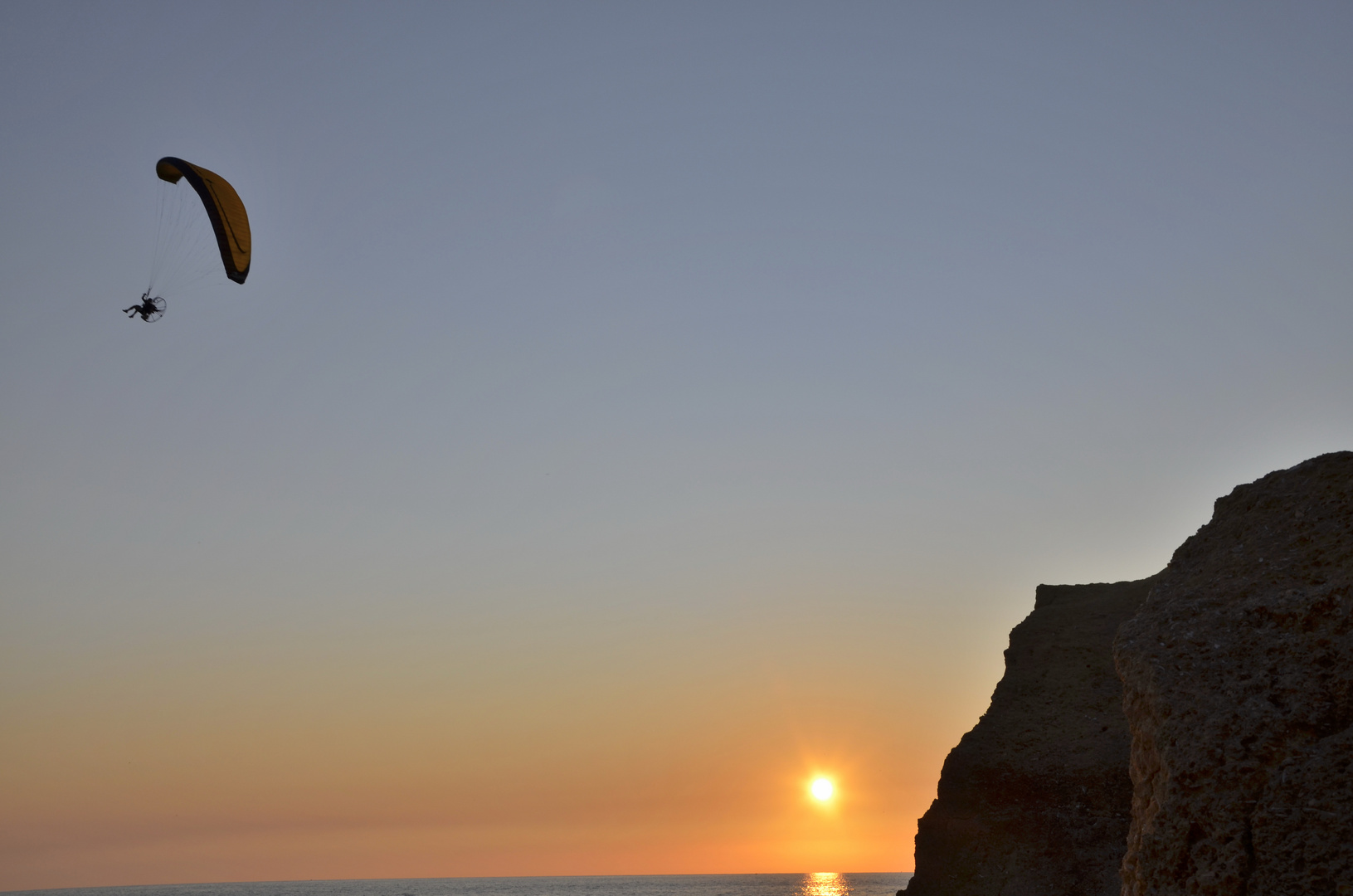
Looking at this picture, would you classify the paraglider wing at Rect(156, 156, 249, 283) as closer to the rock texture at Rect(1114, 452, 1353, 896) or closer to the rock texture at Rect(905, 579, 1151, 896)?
the rock texture at Rect(905, 579, 1151, 896)

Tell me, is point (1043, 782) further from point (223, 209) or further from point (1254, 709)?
point (223, 209)

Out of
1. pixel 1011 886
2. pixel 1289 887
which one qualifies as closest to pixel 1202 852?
pixel 1289 887

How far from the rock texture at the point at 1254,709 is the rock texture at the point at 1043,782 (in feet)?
23.4

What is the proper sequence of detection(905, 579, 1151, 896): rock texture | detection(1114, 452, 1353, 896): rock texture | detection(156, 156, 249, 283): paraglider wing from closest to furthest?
1. detection(1114, 452, 1353, 896): rock texture
2. detection(905, 579, 1151, 896): rock texture
3. detection(156, 156, 249, 283): paraglider wing

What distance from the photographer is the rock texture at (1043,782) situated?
60.2 ft

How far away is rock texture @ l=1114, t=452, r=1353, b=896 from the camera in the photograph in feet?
28.1

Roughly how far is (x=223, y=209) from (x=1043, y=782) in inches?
1023

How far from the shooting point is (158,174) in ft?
99.5

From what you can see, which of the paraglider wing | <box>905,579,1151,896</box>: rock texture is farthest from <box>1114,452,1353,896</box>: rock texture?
the paraglider wing

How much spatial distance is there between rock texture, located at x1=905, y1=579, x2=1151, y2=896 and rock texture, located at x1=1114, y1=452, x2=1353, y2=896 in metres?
7.14

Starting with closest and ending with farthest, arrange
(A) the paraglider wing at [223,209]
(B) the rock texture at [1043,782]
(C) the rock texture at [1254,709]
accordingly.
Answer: (C) the rock texture at [1254,709]
(B) the rock texture at [1043,782]
(A) the paraglider wing at [223,209]

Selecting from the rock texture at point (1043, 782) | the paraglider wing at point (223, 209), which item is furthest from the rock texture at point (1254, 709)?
the paraglider wing at point (223, 209)

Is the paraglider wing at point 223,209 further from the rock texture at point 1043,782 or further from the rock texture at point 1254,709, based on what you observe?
the rock texture at point 1254,709

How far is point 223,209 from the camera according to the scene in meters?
29.0
